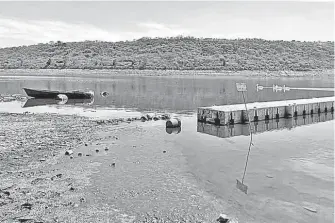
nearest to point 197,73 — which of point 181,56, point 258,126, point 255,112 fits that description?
point 181,56

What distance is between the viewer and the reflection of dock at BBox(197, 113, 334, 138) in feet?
67.2

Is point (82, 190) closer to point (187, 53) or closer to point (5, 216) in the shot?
point (5, 216)

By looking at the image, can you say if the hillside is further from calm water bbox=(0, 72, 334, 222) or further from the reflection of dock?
calm water bbox=(0, 72, 334, 222)

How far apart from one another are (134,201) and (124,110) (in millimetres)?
20464

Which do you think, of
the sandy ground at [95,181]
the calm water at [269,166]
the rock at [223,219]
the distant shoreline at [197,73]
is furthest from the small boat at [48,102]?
the distant shoreline at [197,73]

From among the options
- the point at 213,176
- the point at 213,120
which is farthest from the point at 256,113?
the point at 213,176

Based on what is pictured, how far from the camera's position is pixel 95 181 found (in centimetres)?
1131

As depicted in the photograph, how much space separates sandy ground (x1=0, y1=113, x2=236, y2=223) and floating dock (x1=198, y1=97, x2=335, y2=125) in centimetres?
595

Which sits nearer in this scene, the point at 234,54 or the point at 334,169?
the point at 334,169

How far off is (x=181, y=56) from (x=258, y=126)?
305ft

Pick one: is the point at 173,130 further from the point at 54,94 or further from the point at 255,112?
the point at 54,94

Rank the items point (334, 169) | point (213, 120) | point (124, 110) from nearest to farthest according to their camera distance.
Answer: point (334, 169)
point (213, 120)
point (124, 110)

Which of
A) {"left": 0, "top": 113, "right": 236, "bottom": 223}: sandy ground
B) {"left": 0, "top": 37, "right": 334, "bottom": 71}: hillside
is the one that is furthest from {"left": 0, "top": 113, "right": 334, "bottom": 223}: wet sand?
{"left": 0, "top": 37, "right": 334, "bottom": 71}: hillside

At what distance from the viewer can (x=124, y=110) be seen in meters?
29.9
